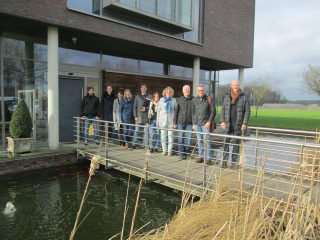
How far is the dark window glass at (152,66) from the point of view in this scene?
11.4 m

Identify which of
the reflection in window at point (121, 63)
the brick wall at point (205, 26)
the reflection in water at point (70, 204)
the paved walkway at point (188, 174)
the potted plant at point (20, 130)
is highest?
the brick wall at point (205, 26)

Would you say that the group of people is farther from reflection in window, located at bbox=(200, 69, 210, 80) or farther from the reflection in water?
reflection in window, located at bbox=(200, 69, 210, 80)

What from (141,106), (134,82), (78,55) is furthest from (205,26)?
(141,106)

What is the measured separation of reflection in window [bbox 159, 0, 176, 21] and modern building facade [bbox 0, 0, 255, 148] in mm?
38

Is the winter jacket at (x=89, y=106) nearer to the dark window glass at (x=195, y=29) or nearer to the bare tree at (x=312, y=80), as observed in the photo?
the dark window glass at (x=195, y=29)

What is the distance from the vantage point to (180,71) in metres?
13.3

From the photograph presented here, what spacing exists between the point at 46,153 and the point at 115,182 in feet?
8.34

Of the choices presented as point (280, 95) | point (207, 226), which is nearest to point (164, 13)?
point (207, 226)

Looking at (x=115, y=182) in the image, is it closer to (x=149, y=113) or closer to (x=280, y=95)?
(x=149, y=113)

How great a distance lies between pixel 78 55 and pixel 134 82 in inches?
101

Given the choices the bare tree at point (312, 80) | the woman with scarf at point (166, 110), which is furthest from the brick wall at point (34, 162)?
the bare tree at point (312, 80)

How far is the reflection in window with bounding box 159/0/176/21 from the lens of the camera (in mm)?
9961

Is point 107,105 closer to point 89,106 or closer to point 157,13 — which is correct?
point 89,106

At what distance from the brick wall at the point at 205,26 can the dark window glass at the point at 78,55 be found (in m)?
1.68
